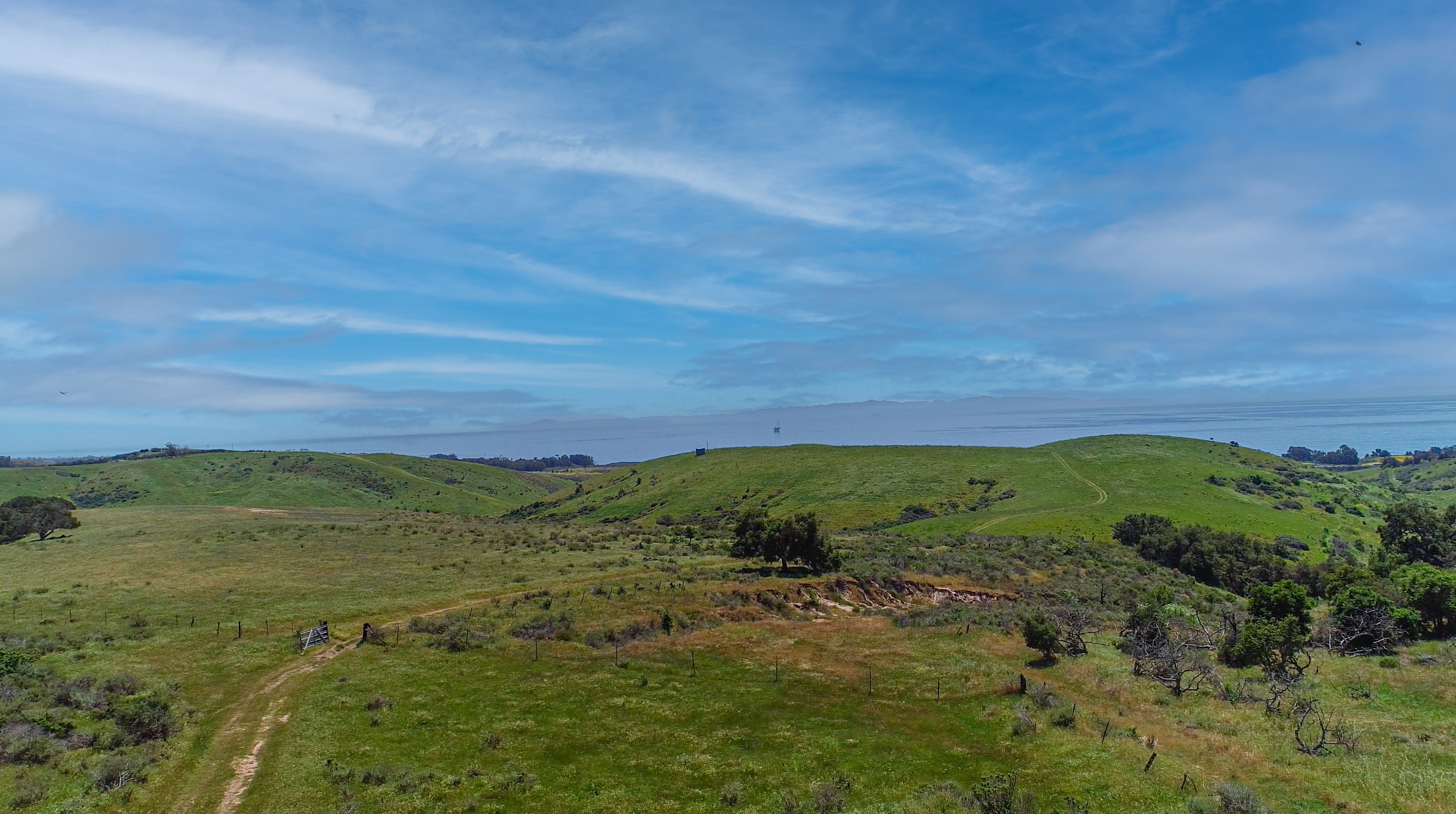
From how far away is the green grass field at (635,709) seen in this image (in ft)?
75.7

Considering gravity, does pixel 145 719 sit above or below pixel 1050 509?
below

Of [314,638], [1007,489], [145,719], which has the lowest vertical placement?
[145,719]

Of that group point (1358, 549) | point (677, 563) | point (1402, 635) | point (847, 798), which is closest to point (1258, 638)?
point (1402, 635)

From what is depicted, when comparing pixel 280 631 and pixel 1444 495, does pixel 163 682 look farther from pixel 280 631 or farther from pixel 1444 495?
pixel 1444 495

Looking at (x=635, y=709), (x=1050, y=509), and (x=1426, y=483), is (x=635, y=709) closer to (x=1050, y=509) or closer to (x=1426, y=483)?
(x=1050, y=509)

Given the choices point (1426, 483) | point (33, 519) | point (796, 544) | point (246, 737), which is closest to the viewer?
point (246, 737)

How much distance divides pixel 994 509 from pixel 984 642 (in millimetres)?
74769

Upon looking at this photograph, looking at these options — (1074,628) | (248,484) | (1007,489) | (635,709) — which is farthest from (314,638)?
(248,484)

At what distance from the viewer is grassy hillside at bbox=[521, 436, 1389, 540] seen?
101m

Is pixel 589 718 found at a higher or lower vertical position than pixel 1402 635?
lower

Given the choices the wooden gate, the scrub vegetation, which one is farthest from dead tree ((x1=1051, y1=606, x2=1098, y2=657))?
the wooden gate

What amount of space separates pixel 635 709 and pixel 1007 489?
11039 centimetres

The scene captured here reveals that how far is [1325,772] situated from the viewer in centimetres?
2209

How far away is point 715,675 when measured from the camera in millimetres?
36969
